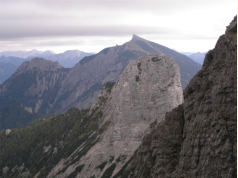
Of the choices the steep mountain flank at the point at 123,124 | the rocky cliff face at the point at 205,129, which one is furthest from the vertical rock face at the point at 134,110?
the rocky cliff face at the point at 205,129

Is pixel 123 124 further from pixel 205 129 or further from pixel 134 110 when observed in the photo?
pixel 205 129

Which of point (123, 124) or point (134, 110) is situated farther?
point (134, 110)

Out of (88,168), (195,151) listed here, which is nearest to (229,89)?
(195,151)

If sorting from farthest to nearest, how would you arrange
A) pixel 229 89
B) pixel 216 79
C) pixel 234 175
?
1. pixel 216 79
2. pixel 229 89
3. pixel 234 175

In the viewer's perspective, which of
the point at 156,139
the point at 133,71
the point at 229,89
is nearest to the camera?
the point at 229,89

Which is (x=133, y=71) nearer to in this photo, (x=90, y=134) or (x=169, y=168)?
(x=90, y=134)

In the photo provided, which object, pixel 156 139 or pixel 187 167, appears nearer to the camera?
pixel 187 167

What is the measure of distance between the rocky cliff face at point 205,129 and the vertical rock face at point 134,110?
9554cm

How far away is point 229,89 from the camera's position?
26906 millimetres

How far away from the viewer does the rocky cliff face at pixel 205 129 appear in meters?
25.5

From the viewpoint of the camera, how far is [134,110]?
487ft

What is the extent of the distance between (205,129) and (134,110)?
396ft

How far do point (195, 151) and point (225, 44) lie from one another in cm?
1635

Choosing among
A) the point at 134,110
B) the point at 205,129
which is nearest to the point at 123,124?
the point at 134,110
